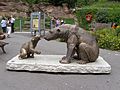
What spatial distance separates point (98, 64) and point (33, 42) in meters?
2.05

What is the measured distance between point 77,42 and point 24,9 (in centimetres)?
3097

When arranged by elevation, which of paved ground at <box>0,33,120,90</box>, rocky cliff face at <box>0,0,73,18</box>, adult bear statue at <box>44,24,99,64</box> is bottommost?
rocky cliff face at <box>0,0,73,18</box>

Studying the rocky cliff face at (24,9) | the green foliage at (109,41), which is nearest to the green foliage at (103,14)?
the green foliage at (109,41)

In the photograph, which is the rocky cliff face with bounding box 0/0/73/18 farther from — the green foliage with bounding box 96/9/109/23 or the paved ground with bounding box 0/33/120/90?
the paved ground with bounding box 0/33/120/90

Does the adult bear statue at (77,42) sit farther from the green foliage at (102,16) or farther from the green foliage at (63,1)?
the green foliage at (63,1)

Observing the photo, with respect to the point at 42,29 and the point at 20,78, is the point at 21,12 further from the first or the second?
the point at 20,78

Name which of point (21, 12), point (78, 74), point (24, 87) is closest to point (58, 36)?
point (78, 74)

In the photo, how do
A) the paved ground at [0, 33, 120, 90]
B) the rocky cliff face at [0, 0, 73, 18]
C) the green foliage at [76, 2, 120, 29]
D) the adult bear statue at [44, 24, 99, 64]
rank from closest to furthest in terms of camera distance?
the paved ground at [0, 33, 120, 90] → the adult bear statue at [44, 24, 99, 64] → the green foliage at [76, 2, 120, 29] → the rocky cliff face at [0, 0, 73, 18]

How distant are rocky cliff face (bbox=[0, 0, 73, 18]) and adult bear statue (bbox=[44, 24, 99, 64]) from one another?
28840 millimetres

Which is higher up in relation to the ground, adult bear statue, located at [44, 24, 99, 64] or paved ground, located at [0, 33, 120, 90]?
adult bear statue, located at [44, 24, 99, 64]

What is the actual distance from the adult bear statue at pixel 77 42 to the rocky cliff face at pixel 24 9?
28840 mm

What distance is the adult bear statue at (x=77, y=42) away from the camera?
29.5 ft

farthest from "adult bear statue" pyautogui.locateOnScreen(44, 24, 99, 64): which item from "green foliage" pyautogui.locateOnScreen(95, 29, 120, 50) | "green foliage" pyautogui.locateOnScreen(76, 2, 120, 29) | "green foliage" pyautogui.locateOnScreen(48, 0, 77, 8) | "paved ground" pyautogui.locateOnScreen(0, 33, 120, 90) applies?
"green foliage" pyautogui.locateOnScreen(48, 0, 77, 8)

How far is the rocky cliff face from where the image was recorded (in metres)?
38.2
